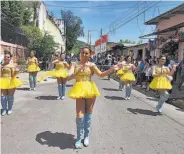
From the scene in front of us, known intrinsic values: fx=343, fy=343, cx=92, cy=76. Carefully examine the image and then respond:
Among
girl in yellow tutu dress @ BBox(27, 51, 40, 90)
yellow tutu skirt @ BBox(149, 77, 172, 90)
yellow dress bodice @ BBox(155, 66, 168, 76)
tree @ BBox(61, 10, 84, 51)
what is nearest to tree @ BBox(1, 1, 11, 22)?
girl in yellow tutu dress @ BBox(27, 51, 40, 90)

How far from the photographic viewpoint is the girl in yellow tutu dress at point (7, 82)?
353 inches

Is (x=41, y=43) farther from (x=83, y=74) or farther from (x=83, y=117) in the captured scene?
(x=83, y=117)

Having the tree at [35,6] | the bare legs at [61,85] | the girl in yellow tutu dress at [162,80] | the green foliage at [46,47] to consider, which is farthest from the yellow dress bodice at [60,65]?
the tree at [35,6]

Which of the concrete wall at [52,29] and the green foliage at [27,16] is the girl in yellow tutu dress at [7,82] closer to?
the green foliage at [27,16]

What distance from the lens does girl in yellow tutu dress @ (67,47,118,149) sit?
20.9ft

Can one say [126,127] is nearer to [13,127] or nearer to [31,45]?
[13,127]

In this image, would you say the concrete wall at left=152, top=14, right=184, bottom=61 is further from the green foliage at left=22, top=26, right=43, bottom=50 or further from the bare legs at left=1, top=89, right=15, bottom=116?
the bare legs at left=1, top=89, right=15, bottom=116

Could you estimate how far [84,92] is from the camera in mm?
6340

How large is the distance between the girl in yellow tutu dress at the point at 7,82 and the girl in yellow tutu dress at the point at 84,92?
9.80 feet

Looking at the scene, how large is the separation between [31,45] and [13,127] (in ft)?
105

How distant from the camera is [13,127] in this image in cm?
775

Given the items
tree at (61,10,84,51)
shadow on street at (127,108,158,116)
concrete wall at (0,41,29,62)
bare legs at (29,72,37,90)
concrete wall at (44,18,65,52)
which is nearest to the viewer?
shadow on street at (127,108,158,116)

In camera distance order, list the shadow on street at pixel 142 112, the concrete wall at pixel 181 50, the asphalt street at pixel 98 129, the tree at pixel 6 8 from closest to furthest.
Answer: the asphalt street at pixel 98 129 → the shadow on street at pixel 142 112 → the concrete wall at pixel 181 50 → the tree at pixel 6 8

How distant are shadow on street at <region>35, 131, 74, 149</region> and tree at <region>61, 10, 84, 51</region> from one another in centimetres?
8322
